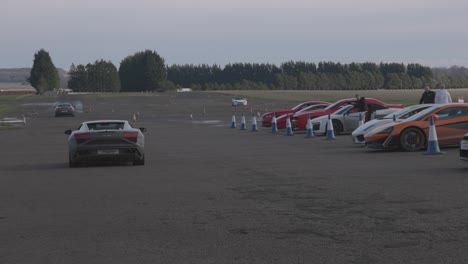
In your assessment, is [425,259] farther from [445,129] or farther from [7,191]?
[445,129]

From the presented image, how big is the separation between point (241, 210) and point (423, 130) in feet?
34.0

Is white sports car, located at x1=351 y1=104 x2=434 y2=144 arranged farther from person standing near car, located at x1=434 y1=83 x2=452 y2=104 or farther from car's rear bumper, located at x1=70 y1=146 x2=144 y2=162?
car's rear bumper, located at x1=70 y1=146 x2=144 y2=162

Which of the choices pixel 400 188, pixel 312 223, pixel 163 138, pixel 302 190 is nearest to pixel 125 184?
pixel 302 190

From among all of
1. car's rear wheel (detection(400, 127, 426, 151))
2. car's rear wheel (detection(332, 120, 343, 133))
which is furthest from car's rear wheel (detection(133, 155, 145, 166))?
car's rear wheel (detection(332, 120, 343, 133))

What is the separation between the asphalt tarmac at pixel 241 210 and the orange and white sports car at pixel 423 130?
0.54 meters

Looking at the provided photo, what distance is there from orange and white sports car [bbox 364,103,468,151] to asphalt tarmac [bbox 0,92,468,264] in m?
0.54

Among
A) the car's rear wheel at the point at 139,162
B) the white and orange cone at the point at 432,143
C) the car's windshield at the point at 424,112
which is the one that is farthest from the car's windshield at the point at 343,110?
the car's rear wheel at the point at 139,162

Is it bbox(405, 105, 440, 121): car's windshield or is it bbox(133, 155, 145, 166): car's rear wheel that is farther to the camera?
bbox(405, 105, 440, 121): car's windshield

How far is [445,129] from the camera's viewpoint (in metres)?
20.1

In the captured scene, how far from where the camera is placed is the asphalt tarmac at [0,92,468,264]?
7.71 meters

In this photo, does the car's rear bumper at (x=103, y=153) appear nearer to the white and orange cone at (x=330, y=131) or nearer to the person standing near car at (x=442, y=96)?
the white and orange cone at (x=330, y=131)

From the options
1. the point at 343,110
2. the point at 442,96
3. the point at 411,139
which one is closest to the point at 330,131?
the point at 343,110

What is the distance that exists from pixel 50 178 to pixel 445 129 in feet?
31.1

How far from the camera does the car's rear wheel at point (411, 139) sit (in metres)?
20.0
